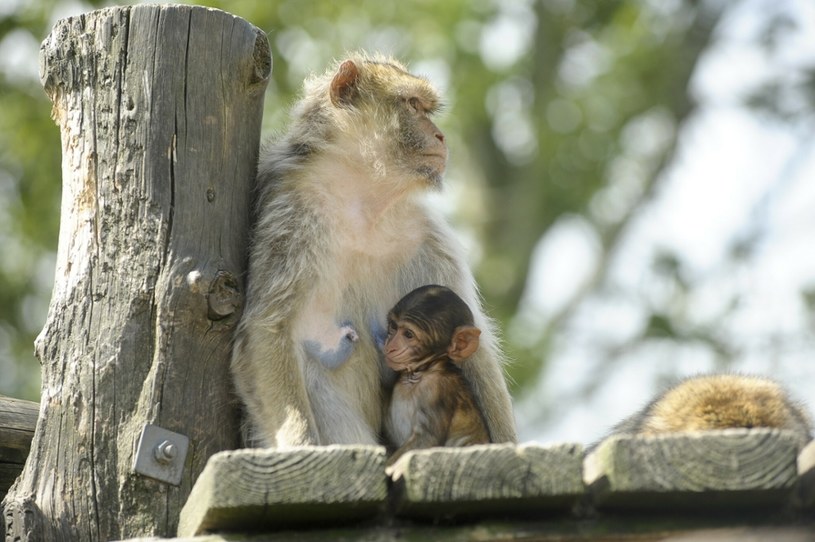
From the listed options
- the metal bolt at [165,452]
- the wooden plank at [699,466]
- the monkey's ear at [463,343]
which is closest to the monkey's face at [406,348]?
the monkey's ear at [463,343]

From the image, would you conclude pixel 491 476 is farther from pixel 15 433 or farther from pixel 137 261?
pixel 15 433

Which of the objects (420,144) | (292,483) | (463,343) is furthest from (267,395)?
(292,483)

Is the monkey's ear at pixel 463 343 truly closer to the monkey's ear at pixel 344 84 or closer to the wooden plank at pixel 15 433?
the monkey's ear at pixel 344 84

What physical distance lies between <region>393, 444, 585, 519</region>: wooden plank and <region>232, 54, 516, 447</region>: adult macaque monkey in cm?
142

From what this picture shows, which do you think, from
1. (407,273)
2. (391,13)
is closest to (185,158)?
(407,273)

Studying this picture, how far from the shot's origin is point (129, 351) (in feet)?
15.0

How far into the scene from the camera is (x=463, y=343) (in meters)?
5.27

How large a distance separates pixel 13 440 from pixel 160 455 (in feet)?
3.24

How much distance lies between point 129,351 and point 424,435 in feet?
3.80

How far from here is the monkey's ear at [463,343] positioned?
522cm

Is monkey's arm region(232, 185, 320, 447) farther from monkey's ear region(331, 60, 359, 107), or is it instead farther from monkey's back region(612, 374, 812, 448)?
monkey's back region(612, 374, 812, 448)

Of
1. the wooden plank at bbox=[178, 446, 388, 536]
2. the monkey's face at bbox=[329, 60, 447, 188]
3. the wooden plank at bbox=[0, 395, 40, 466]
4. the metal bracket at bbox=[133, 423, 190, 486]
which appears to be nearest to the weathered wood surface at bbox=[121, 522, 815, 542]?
the wooden plank at bbox=[178, 446, 388, 536]

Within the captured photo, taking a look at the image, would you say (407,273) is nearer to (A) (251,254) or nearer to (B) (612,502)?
(A) (251,254)

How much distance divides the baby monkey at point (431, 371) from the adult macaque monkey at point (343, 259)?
0.13 m
